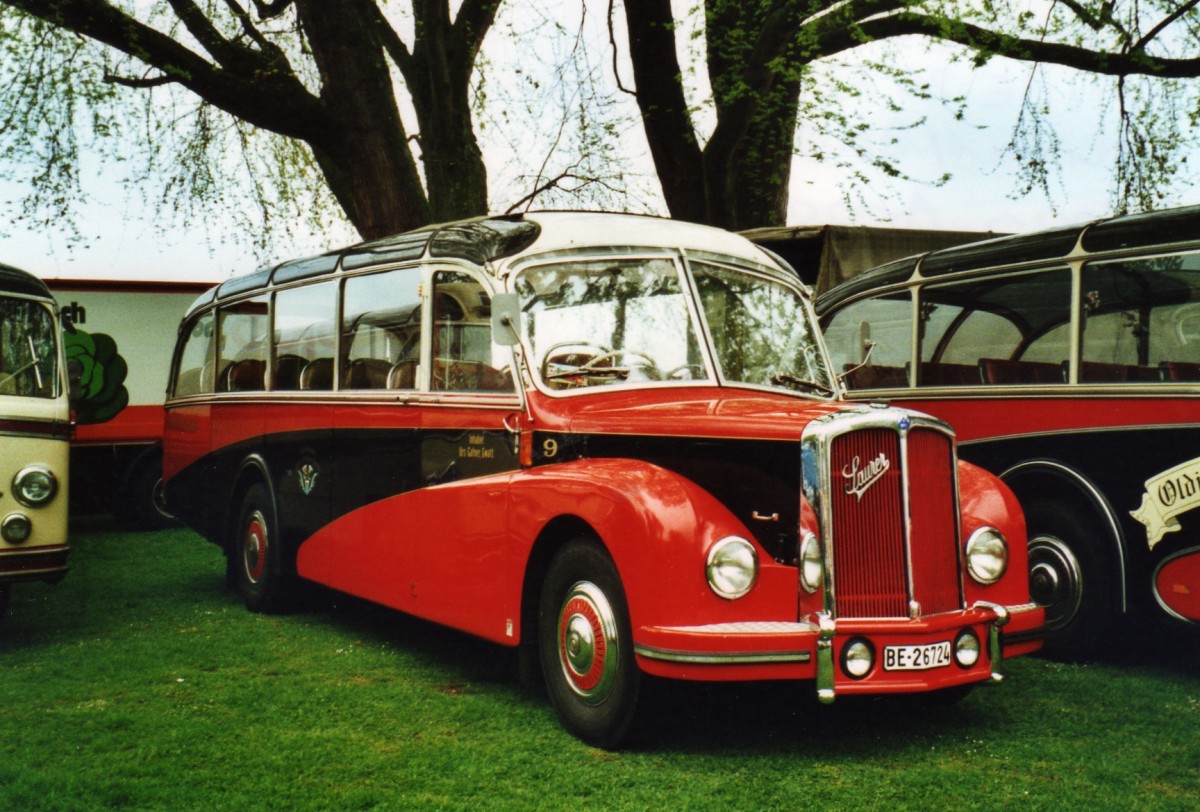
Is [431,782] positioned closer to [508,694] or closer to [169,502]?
[508,694]

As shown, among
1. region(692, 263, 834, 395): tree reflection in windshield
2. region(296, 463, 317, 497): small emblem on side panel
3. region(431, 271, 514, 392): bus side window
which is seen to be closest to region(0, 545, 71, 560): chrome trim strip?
region(296, 463, 317, 497): small emblem on side panel

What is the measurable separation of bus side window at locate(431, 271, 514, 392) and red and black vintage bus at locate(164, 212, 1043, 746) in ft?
0.05

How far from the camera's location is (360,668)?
7121 millimetres

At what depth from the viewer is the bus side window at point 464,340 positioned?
6.46 metres

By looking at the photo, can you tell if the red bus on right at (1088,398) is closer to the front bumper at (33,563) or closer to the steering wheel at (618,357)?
the steering wheel at (618,357)

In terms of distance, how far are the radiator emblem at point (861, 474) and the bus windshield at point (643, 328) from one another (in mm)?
1228

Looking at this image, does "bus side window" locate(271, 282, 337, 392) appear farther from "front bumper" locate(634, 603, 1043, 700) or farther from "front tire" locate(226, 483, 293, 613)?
"front bumper" locate(634, 603, 1043, 700)

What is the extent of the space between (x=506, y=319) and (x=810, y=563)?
6.28 ft

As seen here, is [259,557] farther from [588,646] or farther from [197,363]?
[588,646]

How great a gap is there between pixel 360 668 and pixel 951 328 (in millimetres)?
4479

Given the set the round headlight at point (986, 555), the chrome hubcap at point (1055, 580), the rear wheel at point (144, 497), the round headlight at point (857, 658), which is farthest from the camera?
the rear wheel at point (144, 497)

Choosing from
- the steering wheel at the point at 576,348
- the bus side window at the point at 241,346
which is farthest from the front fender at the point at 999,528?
the bus side window at the point at 241,346

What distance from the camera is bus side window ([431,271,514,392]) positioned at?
6465 mm

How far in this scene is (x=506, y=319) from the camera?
6.08 metres
